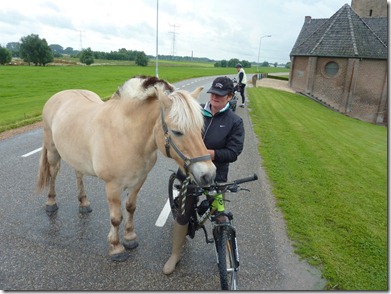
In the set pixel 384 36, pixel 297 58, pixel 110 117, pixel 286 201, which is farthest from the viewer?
pixel 297 58

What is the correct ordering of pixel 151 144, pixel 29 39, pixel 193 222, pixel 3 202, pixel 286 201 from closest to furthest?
pixel 151 144
pixel 193 222
pixel 3 202
pixel 286 201
pixel 29 39

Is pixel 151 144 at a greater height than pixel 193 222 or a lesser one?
greater

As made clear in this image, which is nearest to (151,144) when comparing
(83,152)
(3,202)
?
(83,152)

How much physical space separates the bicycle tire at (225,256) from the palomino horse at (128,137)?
77cm

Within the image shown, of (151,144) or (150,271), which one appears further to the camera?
(150,271)

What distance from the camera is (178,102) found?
107 inches

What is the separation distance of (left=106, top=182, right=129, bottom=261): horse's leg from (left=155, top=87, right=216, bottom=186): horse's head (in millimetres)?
1142

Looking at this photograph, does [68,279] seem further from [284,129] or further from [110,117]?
[284,129]

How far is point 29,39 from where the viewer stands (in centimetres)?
6844

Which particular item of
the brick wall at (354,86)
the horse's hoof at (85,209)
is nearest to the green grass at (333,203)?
the horse's hoof at (85,209)

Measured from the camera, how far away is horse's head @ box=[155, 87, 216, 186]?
8.64 ft

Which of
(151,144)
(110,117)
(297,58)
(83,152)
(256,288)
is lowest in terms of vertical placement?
(256,288)

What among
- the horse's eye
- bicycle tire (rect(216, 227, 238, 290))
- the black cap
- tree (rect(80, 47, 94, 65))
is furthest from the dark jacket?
tree (rect(80, 47, 94, 65))

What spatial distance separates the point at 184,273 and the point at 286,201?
9.39 feet
